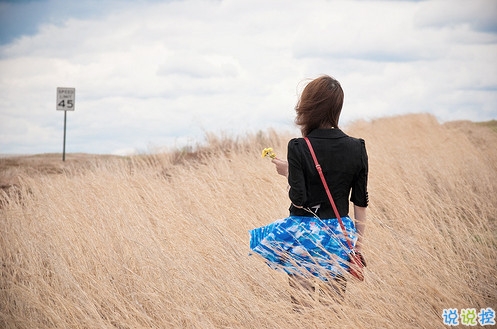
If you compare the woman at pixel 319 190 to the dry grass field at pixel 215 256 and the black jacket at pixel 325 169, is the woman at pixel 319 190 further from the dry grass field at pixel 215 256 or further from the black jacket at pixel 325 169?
the dry grass field at pixel 215 256

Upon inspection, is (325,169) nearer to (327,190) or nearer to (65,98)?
(327,190)

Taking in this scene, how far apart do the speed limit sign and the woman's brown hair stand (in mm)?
17785

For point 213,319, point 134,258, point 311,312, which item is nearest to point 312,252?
point 311,312

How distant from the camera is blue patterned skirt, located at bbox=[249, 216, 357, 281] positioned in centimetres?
295

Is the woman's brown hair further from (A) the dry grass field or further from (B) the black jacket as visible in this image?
(A) the dry grass field

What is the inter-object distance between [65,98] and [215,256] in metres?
16.5

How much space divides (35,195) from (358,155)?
23.5ft

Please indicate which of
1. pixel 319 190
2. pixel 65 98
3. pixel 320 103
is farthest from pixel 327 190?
pixel 65 98

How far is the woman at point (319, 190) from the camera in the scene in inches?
112

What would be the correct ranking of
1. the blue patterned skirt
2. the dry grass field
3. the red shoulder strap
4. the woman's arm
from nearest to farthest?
the red shoulder strap → the blue patterned skirt → the woman's arm → the dry grass field

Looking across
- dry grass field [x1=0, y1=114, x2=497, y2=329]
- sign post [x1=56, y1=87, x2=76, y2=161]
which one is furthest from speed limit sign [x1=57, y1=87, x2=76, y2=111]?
dry grass field [x1=0, y1=114, x2=497, y2=329]

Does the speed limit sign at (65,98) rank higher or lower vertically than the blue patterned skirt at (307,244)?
lower

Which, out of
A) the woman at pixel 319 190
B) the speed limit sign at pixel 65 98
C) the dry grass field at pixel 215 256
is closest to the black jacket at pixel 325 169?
the woman at pixel 319 190

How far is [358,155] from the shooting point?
2926 mm
